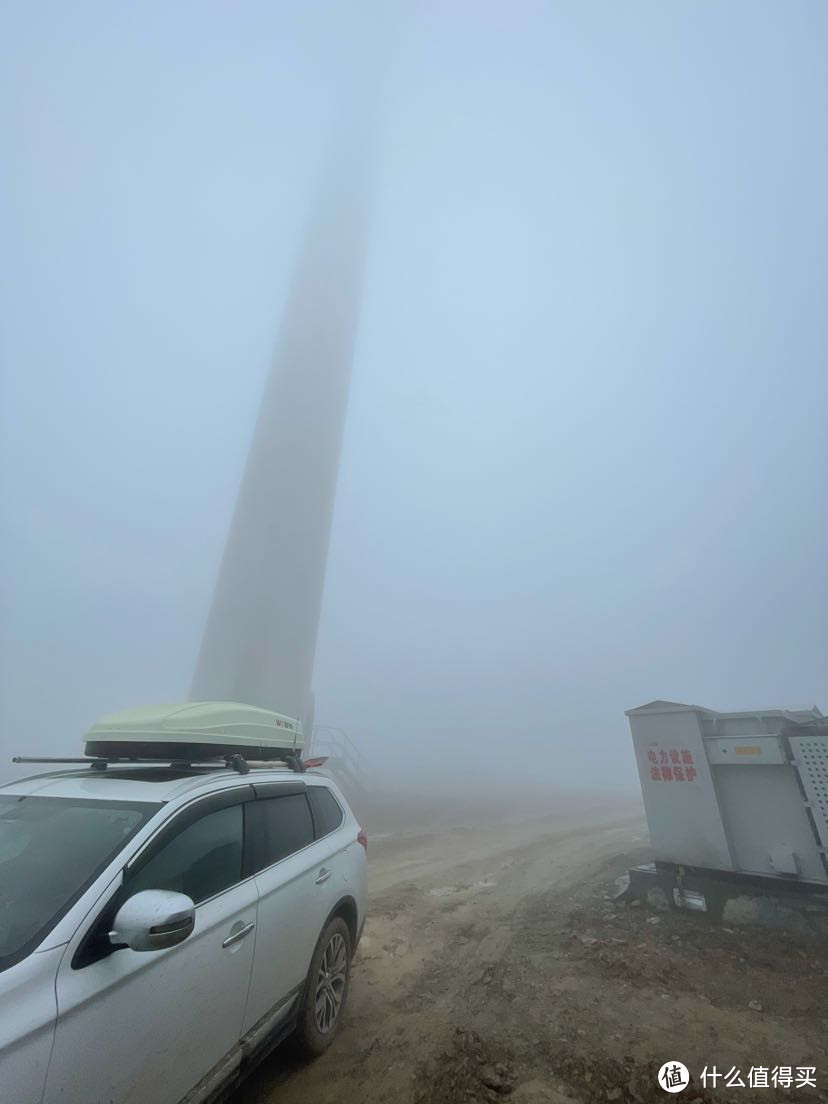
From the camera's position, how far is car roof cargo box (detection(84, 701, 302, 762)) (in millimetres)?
3553

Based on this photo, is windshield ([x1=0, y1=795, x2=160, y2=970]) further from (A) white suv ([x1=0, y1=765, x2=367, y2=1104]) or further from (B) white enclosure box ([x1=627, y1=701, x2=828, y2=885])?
(B) white enclosure box ([x1=627, y1=701, x2=828, y2=885])

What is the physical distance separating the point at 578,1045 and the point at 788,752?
14.5ft

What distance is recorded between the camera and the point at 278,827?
3631 mm

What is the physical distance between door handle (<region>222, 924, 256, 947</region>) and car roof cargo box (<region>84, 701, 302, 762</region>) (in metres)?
1.15

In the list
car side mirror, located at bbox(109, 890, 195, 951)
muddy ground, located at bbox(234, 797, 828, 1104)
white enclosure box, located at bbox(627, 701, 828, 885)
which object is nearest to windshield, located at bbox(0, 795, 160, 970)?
car side mirror, located at bbox(109, 890, 195, 951)

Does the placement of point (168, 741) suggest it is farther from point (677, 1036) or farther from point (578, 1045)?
point (677, 1036)

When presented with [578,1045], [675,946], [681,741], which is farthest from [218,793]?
[681,741]

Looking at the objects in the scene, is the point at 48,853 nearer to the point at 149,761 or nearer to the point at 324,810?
Result: the point at 149,761

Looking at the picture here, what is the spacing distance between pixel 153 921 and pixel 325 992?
99.2 inches

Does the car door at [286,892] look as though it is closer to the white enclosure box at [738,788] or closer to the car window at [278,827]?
the car window at [278,827]

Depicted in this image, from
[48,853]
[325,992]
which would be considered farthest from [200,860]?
[325,992]

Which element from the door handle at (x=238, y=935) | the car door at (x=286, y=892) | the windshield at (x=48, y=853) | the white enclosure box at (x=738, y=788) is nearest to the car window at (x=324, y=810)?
the car door at (x=286, y=892)

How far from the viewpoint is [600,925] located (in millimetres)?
6359

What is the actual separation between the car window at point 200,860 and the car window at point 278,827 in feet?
0.58
